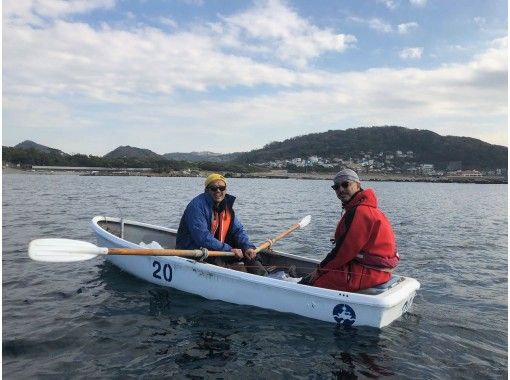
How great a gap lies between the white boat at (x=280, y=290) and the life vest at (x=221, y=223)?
978 millimetres

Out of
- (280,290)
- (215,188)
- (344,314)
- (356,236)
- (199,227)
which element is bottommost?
(344,314)

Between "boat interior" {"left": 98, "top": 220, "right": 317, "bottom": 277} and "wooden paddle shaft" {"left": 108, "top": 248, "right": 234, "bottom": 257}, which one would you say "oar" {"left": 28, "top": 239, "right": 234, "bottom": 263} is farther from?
"boat interior" {"left": 98, "top": 220, "right": 317, "bottom": 277}

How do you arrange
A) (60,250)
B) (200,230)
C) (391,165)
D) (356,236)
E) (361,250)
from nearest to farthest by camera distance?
(356,236)
(361,250)
(60,250)
(200,230)
(391,165)

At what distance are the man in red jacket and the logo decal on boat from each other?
0.30 metres

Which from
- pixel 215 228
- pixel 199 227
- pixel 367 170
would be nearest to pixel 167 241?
pixel 215 228

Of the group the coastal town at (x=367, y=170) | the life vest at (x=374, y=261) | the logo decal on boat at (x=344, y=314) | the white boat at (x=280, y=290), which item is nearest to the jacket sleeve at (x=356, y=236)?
the life vest at (x=374, y=261)

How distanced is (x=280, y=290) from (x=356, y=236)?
1.84 m

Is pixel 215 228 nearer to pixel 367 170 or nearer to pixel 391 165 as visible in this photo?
pixel 367 170

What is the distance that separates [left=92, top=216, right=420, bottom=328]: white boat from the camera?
6.75m

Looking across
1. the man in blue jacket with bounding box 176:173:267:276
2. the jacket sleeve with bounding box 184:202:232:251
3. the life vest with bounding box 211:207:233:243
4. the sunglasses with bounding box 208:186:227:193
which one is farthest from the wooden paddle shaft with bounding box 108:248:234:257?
the sunglasses with bounding box 208:186:227:193

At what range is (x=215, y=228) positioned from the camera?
29.3 feet


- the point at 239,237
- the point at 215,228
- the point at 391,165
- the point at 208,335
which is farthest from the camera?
the point at 391,165

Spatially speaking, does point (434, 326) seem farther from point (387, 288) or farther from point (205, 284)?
point (205, 284)

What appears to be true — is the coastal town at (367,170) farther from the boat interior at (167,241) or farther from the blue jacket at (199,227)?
the blue jacket at (199,227)
